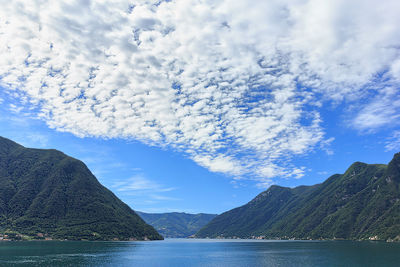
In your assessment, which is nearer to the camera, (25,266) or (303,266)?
(25,266)

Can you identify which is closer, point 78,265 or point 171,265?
point 78,265

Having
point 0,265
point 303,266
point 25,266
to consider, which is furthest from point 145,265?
point 303,266

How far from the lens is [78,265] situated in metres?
111

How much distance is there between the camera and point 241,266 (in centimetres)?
11950

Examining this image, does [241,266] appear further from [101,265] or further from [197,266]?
[101,265]

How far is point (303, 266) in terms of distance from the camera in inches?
4582

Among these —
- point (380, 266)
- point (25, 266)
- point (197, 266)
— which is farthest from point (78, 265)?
point (380, 266)

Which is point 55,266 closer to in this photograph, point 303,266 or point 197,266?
point 197,266

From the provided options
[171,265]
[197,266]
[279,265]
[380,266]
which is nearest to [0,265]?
[171,265]

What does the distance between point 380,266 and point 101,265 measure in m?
111

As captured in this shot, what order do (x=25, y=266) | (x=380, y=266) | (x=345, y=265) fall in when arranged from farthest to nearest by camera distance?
(x=345, y=265)
(x=380, y=266)
(x=25, y=266)

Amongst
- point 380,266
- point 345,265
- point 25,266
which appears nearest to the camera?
point 25,266

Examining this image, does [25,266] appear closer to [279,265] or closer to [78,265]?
[78,265]

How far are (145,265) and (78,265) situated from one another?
2696 cm
